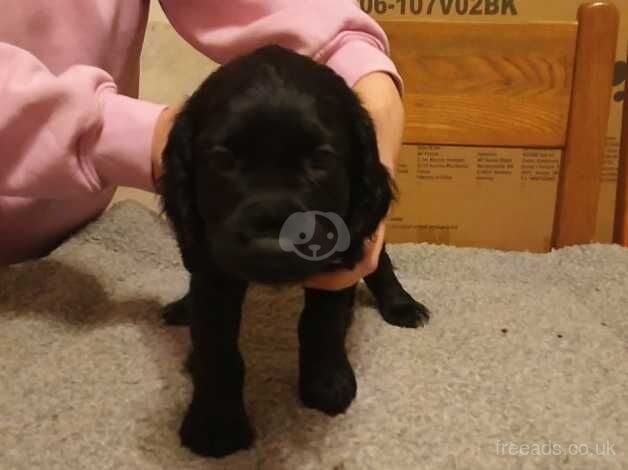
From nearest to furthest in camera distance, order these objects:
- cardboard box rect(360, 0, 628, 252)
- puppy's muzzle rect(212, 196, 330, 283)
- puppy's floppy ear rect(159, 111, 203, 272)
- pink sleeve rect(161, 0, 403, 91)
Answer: puppy's muzzle rect(212, 196, 330, 283) < puppy's floppy ear rect(159, 111, 203, 272) < pink sleeve rect(161, 0, 403, 91) < cardboard box rect(360, 0, 628, 252)

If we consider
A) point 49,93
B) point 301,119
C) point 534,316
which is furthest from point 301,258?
point 534,316

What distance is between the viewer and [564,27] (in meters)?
1.34

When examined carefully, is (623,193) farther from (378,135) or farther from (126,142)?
(126,142)

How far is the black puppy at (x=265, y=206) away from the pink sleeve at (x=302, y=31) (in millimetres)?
203

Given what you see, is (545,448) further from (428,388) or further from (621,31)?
(621,31)

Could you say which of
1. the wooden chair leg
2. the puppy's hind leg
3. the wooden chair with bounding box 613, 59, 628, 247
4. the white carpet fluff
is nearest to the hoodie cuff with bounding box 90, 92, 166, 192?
the white carpet fluff

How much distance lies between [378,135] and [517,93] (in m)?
0.56

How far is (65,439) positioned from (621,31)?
4.11 feet

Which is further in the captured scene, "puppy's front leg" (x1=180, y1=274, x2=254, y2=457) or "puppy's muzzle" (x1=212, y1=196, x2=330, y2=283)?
"puppy's front leg" (x1=180, y1=274, x2=254, y2=457)

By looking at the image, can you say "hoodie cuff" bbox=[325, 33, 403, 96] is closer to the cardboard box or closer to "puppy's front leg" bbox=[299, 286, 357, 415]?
"puppy's front leg" bbox=[299, 286, 357, 415]

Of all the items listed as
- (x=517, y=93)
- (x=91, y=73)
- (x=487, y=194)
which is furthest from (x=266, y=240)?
(x=487, y=194)

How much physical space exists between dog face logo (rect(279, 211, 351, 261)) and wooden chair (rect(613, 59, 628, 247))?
2.68ft

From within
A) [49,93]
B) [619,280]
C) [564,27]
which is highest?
[49,93]

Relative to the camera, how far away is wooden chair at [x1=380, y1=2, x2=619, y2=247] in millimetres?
1338
